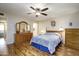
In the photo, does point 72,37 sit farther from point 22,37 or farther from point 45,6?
point 22,37

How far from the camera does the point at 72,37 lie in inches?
91.0

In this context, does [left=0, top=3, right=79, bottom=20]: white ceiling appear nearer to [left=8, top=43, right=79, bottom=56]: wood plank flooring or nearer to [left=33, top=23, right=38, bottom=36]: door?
[left=33, top=23, right=38, bottom=36]: door

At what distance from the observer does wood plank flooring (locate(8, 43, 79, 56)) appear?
226 centimetres

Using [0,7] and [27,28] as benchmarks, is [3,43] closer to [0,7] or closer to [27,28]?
[27,28]

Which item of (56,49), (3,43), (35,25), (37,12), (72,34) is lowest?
(56,49)

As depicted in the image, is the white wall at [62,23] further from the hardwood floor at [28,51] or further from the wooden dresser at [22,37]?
the hardwood floor at [28,51]

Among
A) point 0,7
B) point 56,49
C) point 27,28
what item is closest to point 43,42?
point 56,49

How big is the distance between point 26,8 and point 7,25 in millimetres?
553

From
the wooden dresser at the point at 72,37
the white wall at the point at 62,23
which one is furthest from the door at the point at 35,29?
the wooden dresser at the point at 72,37

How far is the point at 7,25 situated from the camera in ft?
7.47

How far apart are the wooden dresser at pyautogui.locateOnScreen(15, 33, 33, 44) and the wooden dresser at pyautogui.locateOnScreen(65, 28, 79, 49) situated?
0.80m

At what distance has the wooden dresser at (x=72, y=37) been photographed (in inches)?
89.0

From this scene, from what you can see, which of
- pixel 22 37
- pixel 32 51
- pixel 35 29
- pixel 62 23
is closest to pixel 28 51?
pixel 32 51

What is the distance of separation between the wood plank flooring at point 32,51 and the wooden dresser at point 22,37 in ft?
0.38
